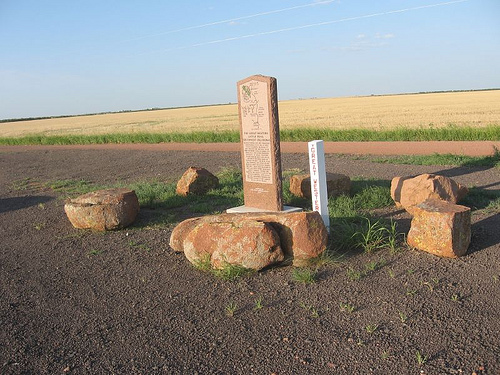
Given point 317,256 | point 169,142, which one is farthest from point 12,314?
point 169,142

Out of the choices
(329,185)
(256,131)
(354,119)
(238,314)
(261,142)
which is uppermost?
(256,131)

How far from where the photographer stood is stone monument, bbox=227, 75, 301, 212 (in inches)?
268

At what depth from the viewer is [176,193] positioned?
9531mm

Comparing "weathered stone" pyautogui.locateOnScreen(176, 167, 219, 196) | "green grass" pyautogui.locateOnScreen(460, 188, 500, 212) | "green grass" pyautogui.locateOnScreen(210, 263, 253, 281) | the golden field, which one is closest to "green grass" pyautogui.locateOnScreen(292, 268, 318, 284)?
"green grass" pyautogui.locateOnScreen(210, 263, 253, 281)

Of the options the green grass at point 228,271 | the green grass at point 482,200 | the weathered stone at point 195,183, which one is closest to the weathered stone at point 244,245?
the green grass at point 228,271

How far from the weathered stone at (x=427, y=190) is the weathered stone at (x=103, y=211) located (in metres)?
3.98

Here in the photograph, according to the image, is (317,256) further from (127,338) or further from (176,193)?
(176,193)

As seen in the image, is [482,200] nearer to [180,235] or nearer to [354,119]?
[180,235]

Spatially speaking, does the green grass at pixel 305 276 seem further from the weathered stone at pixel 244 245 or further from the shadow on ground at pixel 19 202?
the shadow on ground at pixel 19 202

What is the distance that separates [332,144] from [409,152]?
3875mm

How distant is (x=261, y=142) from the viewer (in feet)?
23.1

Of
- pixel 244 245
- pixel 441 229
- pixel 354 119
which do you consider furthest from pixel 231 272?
pixel 354 119

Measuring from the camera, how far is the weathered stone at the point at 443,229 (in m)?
5.02

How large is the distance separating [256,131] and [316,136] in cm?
1475
